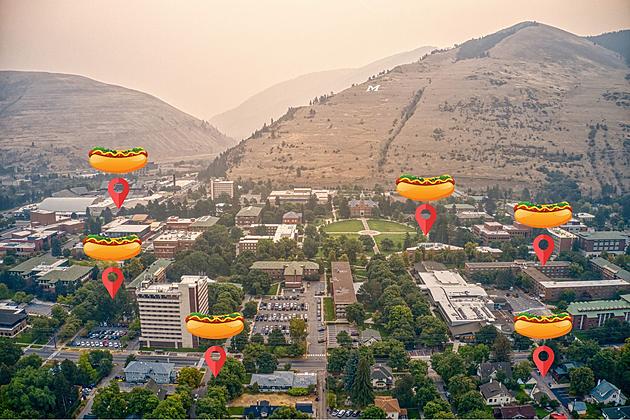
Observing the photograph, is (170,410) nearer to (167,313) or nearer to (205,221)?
(167,313)

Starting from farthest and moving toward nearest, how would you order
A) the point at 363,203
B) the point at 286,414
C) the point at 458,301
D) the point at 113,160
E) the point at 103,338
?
the point at 363,203 → the point at 458,301 → the point at 103,338 → the point at 286,414 → the point at 113,160

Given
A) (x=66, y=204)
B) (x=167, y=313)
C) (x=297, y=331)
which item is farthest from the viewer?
(x=66, y=204)

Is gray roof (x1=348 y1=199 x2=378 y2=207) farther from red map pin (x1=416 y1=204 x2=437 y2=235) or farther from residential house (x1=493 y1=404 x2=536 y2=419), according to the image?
red map pin (x1=416 y1=204 x2=437 y2=235)

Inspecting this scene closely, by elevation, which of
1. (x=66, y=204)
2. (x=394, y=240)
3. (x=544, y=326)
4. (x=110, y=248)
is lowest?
(x=394, y=240)

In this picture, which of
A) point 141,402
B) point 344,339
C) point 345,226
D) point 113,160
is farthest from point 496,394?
point 345,226

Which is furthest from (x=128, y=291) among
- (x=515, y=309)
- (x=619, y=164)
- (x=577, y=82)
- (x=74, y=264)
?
(x=577, y=82)

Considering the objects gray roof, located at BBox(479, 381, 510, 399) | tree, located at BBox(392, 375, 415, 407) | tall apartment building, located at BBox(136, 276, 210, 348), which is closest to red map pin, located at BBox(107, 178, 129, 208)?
tall apartment building, located at BBox(136, 276, 210, 348)
